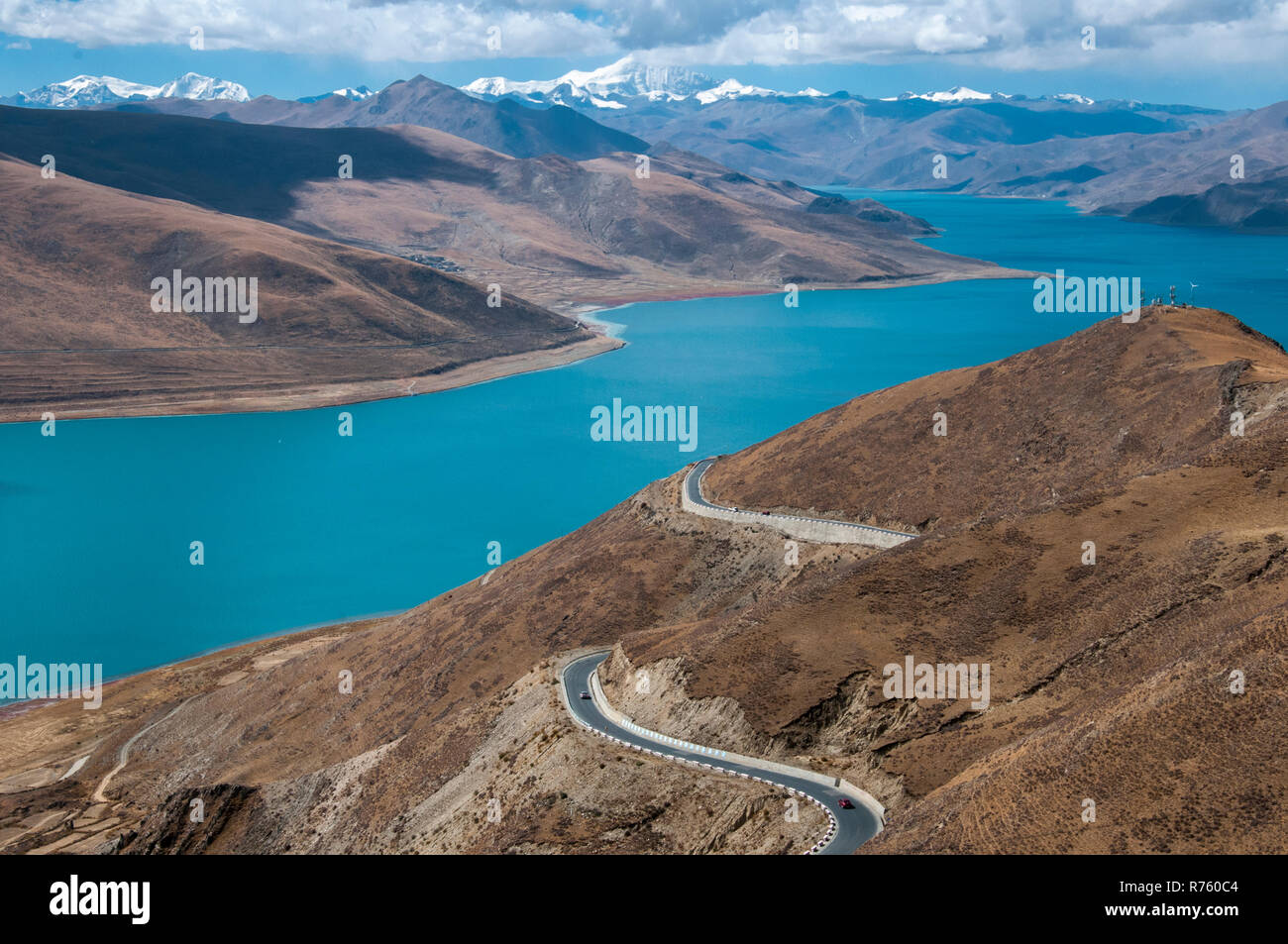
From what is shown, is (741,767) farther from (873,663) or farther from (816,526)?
(816,526)

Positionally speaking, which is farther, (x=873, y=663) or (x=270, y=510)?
(x=270, y=510)

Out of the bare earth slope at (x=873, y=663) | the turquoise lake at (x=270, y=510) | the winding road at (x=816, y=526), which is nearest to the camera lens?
the bare earth slope at (x=873, y=663)

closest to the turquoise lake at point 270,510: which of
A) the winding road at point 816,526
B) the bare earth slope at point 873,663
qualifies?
the bare earth slope at point 873,663

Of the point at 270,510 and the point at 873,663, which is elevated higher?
the point at 873,663

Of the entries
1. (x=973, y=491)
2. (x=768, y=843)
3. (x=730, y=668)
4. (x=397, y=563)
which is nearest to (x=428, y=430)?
(x=397, y=563)

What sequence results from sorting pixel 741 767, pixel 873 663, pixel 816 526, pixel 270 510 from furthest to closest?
pixel 270 510
pixel 816 526
pixel 873 663
pixel 741 767

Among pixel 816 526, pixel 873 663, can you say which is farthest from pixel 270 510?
pixel 873 663

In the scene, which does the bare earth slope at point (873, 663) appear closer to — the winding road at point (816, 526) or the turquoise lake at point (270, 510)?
the winding road at point (816, 526)
